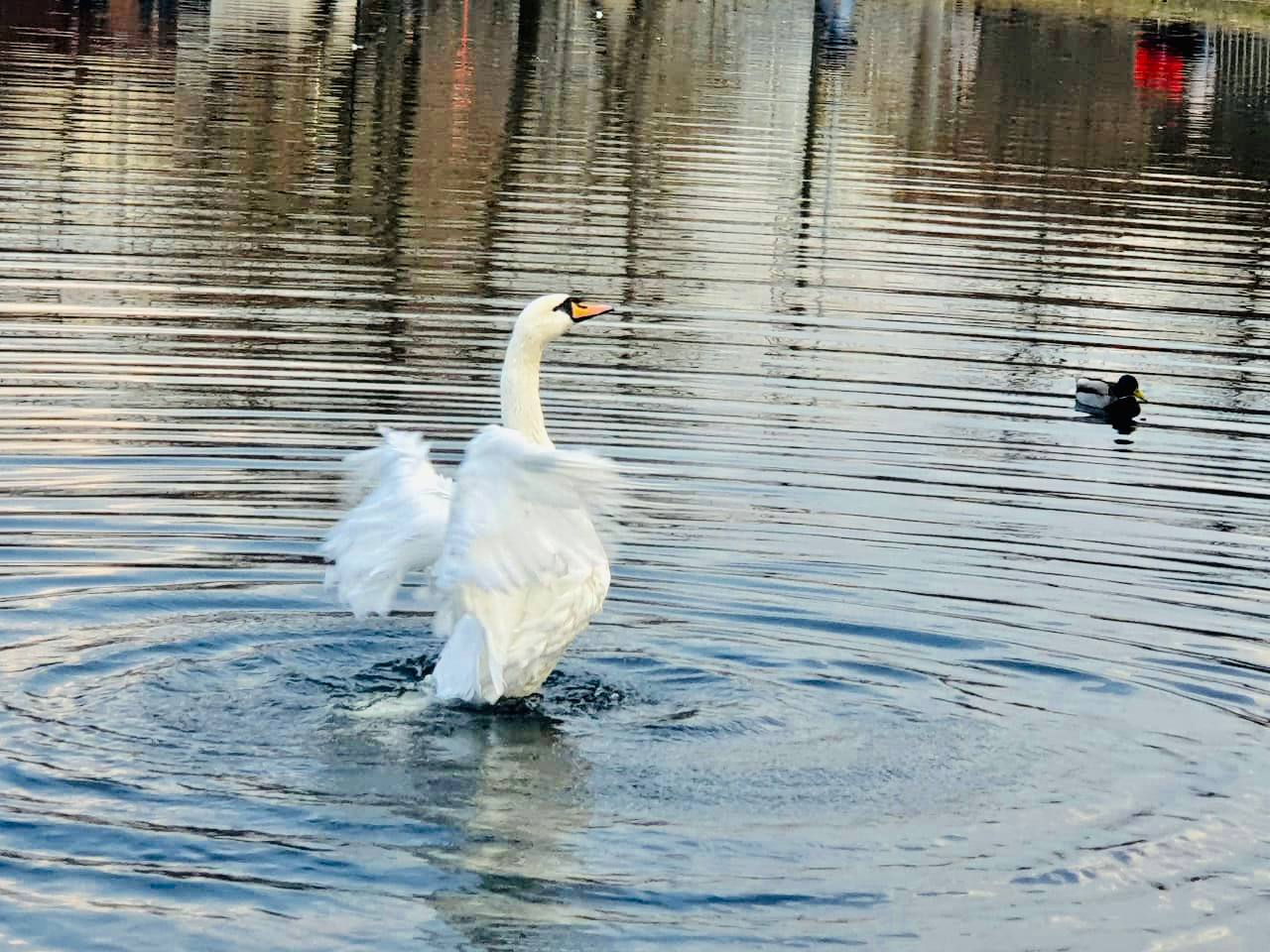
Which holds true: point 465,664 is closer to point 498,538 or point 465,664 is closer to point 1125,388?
point 498,538

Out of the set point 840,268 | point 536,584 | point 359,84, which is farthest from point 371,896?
point 359,84

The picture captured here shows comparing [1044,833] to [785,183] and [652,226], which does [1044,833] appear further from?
[785,183]

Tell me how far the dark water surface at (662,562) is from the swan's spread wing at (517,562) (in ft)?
1.03

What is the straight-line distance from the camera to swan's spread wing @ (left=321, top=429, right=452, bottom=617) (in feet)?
35.2

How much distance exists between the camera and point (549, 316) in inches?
457

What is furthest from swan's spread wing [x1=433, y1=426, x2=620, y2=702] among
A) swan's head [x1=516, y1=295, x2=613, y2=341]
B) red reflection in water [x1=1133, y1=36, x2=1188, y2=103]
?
red reflection in water [x1=1133, y1=36, x2=1188, y2=103]

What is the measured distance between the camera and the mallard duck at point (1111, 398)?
18.5 m

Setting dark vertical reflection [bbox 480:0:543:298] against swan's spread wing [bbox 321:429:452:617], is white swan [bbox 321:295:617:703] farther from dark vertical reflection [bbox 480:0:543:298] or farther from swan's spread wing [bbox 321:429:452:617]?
dark vertical reflection [bbox 480:0:543:298]

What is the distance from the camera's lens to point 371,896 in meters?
8.77

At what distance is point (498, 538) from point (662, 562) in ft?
12.9

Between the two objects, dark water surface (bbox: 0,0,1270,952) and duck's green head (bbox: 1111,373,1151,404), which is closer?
dark water surface (bbox: 0,0,1270,952)

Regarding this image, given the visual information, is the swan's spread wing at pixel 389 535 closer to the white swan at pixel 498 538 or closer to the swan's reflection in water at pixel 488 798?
the white swan at pixel 498 538

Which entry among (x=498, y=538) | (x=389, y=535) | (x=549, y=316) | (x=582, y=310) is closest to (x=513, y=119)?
(x=582, y=310)

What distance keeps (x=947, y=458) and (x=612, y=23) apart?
189 feet
